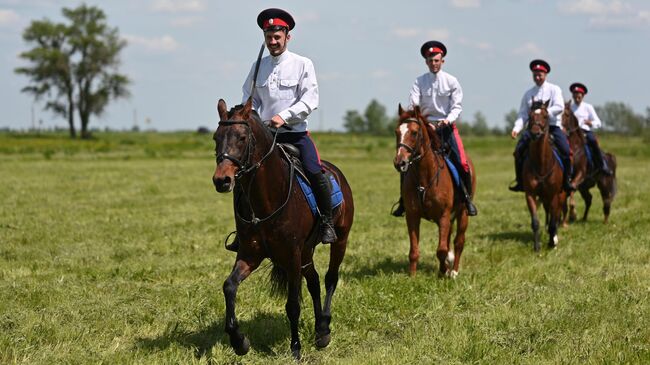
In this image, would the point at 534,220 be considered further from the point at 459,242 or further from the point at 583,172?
the point at 583,172

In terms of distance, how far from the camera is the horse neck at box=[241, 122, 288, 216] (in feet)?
20.8

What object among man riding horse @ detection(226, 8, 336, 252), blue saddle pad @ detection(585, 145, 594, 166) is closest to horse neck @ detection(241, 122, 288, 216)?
man riding horse @ detection(226, 8, 336, 252)

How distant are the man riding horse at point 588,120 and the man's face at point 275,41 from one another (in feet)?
40.6

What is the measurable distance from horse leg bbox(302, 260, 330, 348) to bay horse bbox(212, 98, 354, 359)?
0.01 m

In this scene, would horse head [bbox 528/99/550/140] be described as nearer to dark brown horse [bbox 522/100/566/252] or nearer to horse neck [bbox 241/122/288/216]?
dark brown horse [bbox 522/100/566/252]

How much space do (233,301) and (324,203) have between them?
149 cm

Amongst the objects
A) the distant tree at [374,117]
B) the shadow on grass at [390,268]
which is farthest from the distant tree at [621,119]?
the shadow on grass at [390,268]

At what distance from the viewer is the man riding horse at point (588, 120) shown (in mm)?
17641

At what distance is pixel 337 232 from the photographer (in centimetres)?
811

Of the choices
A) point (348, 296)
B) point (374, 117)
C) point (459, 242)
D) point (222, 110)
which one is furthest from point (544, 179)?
point (374, 117)

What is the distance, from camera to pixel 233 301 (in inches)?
254

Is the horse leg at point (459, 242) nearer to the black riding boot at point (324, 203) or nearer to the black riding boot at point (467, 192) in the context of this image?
the black riding boot at point (467, 192)

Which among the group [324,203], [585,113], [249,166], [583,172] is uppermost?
[585,113]

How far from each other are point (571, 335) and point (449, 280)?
9.44 feet
